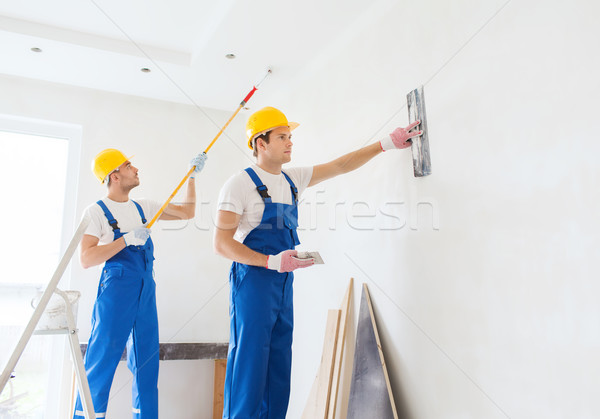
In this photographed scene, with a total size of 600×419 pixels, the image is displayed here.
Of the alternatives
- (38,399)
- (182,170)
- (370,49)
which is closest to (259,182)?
(370,49)

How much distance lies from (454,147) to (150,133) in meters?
2.74

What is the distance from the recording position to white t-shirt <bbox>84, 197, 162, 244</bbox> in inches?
102

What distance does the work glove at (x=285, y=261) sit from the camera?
186cm

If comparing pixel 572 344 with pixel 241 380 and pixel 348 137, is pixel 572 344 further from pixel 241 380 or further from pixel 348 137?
pixel 348 137

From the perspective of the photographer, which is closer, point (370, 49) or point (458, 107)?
point (458, 107)

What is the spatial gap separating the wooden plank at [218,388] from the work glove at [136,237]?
143cm

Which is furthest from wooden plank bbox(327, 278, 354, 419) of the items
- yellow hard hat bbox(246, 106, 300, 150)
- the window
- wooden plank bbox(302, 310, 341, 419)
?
the window

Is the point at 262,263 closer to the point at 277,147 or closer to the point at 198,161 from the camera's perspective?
the point at 277,147

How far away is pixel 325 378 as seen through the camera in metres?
A: 2.28

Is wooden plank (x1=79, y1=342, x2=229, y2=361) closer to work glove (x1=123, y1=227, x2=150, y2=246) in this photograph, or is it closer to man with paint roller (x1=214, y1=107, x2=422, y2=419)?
work glove (x1=123, y1=227, x2=150, y2=246)

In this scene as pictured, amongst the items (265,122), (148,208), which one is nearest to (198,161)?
(148,208)

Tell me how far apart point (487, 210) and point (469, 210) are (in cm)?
9

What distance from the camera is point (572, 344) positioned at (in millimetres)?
1271

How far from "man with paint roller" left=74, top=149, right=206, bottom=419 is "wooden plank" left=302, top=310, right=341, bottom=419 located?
90cm
